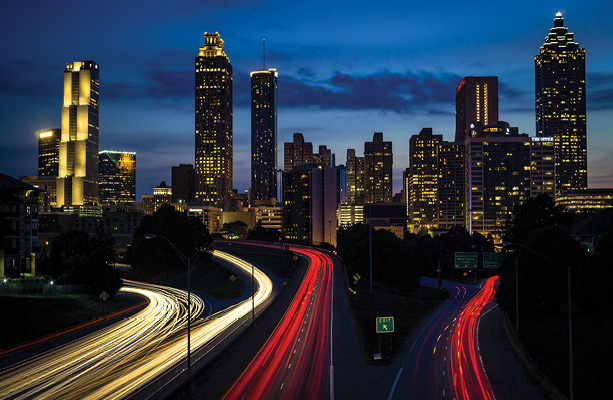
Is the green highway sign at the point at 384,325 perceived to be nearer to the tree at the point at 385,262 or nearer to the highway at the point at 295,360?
the highway at the point at 295,360

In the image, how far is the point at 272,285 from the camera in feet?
305

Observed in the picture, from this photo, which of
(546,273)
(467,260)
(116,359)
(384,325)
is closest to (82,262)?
(116,359)

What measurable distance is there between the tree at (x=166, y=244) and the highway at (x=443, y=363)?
61042 mm

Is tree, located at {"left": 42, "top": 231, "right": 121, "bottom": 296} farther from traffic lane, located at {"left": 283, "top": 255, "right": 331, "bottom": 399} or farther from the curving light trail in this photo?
the curving light trail

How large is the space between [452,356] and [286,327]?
686 inches

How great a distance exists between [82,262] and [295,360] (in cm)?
4706

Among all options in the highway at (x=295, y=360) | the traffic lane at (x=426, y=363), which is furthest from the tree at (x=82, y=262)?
the traffic lane at (x=426, y=363)

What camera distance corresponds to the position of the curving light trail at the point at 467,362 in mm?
35875

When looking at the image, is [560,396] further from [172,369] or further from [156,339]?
[156,339]

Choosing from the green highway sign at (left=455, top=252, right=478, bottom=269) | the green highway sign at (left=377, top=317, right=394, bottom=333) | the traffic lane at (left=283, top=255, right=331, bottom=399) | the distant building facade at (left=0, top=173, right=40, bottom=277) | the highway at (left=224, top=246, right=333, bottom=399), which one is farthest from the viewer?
the distant building facade at (left=0, top=173, right=40, bottom=277)

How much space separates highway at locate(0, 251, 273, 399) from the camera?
33438mm

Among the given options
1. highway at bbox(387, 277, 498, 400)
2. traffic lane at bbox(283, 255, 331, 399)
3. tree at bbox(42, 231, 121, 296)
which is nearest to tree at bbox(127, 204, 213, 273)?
tree at bbox(42, 231, 121, 296)

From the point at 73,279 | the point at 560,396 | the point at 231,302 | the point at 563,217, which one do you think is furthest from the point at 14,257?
the point at 563,217

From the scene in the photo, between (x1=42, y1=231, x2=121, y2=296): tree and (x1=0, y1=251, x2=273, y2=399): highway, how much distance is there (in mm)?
12784
